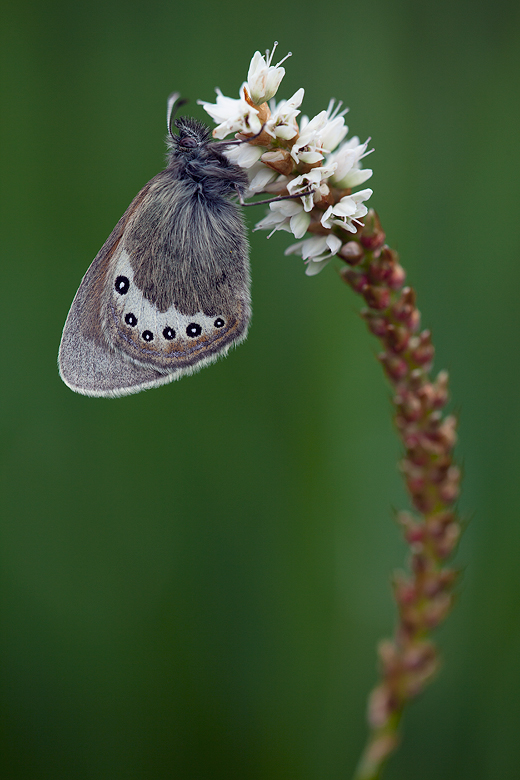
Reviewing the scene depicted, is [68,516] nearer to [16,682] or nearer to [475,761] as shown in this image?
[16,682]

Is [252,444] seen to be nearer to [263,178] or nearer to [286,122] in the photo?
[263,178]

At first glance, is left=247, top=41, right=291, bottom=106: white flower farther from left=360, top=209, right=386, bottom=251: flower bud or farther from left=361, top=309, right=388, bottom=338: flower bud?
left=361, top=309, right=388, bottom=338: flower bud

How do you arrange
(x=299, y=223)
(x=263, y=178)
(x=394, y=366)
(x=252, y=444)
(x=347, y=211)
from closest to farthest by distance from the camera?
1. (x=394, y=366)
2. (x=347, y=211)
3. (x=299, y=223)
4. (x=263, y=178)
5. (x=252, y=444)

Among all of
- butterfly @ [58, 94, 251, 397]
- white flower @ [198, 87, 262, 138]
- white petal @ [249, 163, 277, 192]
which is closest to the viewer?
white flower @ [198, 87, 262, 138]

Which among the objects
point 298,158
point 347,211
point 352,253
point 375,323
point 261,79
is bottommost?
point 375,323

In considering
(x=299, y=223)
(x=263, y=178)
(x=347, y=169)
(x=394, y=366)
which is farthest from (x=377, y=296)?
(x=263, y=178)

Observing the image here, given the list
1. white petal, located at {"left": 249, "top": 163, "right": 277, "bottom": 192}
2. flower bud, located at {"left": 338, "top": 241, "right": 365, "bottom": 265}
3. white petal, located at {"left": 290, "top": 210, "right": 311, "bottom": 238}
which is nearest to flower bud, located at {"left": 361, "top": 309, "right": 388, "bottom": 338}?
flower bud, located at {"left": 338, "top": 241, "right": 365, "bottom": 265}

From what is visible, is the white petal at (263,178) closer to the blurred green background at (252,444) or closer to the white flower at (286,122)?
the white flower at (286,122)

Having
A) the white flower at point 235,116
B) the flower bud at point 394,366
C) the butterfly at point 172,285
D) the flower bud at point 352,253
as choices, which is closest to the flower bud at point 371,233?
the flower bud at point 352,253
